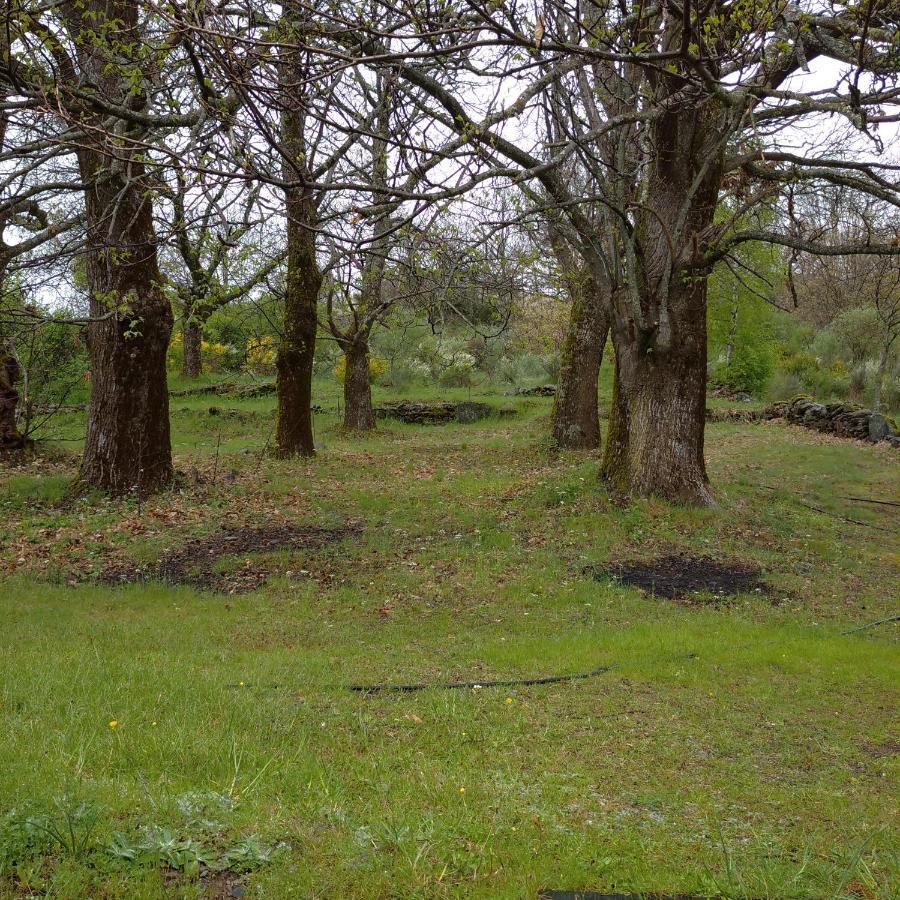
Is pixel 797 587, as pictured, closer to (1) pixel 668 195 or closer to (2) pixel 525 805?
(1) pixel 668 195

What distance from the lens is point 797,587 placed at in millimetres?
9219

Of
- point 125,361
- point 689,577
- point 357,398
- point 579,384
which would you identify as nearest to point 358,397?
point 357,398

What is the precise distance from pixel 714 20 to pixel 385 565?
668 cm

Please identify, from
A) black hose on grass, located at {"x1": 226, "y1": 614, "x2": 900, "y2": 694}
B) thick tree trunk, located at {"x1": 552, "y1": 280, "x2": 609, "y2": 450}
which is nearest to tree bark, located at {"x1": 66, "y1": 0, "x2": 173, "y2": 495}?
black hose on grass, located at {"x1": 226, "y1": 614, "x2": 900, "y2": 694}

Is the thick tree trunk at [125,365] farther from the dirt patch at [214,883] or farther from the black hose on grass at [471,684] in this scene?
the dirt patch at [214,883]

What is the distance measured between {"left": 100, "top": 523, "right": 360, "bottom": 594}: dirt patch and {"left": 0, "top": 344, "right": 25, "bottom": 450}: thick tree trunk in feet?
22.0

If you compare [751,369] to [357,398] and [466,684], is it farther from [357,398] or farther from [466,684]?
[466,684]

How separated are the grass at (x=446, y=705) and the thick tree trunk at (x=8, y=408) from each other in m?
2.48

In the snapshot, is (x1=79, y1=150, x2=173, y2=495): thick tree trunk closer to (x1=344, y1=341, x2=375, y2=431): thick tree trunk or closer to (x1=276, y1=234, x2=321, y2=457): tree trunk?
(x1=276, y1=234, x2=321, y2=457): tree trunk

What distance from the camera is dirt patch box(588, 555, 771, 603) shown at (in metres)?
8.93

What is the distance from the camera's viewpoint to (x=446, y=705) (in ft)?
17.2

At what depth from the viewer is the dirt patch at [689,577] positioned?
29.3 ft

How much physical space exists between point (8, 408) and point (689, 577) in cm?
1289

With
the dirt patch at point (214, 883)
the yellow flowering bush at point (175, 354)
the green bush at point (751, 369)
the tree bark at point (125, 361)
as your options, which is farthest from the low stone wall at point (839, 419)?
the yellow flowering bush at point (175, 354)
